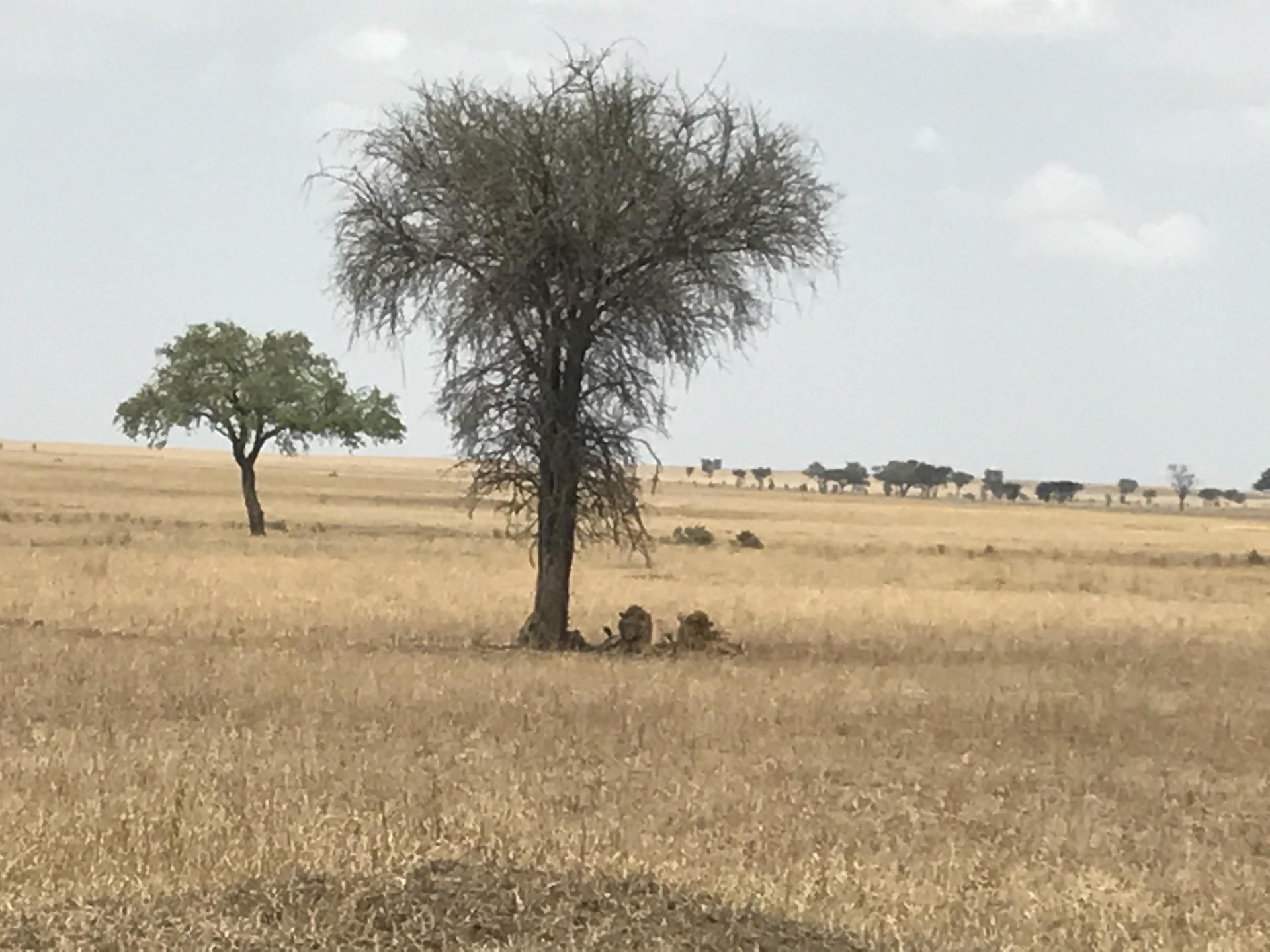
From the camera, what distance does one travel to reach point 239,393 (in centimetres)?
5453

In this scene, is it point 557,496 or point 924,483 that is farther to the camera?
point 924,483

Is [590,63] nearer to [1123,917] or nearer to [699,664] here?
[699,664]

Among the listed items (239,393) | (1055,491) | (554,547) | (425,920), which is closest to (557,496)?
(554,547)

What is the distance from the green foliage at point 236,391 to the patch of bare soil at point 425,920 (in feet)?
157

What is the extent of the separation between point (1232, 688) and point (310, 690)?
12285 mm

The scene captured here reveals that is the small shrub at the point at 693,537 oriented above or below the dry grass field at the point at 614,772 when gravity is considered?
above

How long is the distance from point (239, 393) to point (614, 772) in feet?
142

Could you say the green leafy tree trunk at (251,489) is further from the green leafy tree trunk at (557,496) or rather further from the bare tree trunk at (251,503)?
the green leafy tree trunk at (557,496)

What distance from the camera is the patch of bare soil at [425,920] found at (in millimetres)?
7152

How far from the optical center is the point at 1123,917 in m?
9.38

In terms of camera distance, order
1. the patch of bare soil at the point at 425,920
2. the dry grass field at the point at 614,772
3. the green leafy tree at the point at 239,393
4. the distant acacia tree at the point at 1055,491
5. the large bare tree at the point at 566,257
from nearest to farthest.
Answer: the patch of bare soil at the point at 425,920 < the dry grass field at the point at 614,772 < the large bare tree at the point at 566,257 < the green leafy tree at the point at 239,393 < the distant acacia tree at the point at 1055,491

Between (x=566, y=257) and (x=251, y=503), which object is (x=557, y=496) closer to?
(x=566, y=257)

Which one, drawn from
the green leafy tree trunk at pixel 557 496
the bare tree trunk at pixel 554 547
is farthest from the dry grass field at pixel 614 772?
the green leafy tree trunk at pixel 557 496

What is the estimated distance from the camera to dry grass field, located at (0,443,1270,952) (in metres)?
7.99
